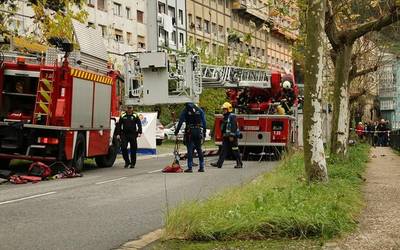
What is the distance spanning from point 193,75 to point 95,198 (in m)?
9.10

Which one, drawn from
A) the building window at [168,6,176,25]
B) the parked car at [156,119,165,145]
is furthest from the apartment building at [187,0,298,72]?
the parked car at [156,119,165,145]

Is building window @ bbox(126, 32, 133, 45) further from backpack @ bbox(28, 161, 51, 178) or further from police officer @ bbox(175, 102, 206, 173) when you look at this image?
backpack @ bbox(28, 161, 51, 178)

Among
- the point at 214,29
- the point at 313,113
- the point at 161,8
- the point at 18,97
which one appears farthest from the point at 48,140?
the point at 214,29

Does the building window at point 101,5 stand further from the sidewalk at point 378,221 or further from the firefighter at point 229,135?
the sidewalk at point 378,221

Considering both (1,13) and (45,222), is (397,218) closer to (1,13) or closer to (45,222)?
(45,222)

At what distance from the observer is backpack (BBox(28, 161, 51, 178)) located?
1584cm

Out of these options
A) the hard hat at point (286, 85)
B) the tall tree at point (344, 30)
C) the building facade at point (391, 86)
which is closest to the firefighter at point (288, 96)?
the hard hat at point (286, 85)

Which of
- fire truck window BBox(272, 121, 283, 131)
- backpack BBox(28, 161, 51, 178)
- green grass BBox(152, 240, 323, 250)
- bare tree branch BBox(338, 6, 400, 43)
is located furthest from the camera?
fire truck window BBox(272, 121, 283, 131)

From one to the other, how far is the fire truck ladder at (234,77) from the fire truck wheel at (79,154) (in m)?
6.59

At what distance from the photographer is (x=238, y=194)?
30.8 ft

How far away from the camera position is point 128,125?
19391 millimetres

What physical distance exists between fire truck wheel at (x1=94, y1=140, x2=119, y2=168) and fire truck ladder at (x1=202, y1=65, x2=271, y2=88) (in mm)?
4238

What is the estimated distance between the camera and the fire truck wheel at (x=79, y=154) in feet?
56.1

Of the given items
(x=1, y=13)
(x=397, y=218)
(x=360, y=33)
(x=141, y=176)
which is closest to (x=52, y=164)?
(x=141, y=176)
